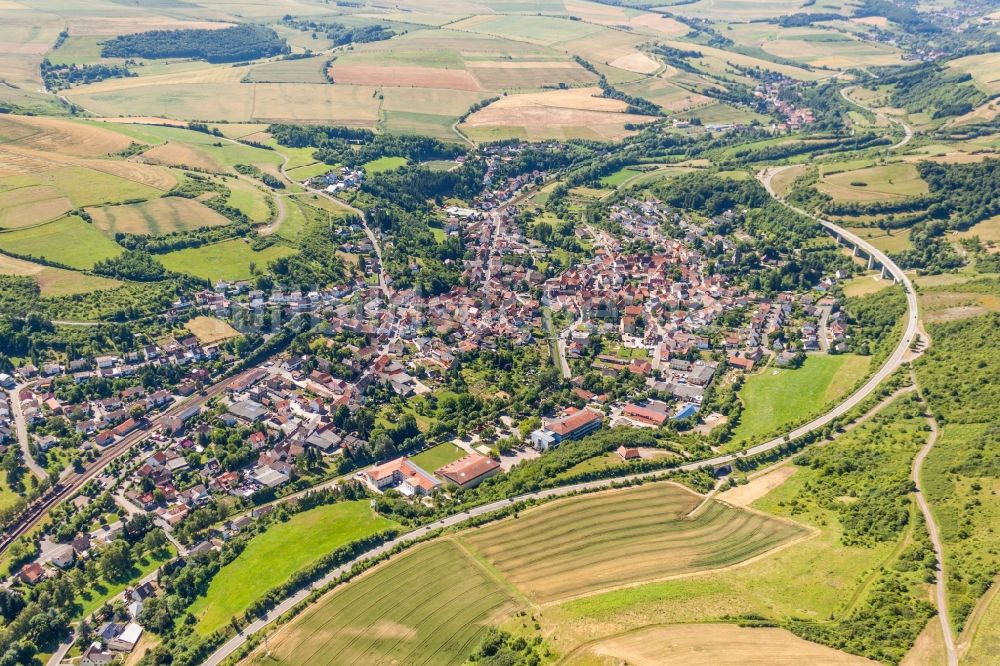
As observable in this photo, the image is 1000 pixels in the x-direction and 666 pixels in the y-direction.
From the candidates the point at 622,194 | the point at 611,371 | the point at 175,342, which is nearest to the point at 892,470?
the point at 611,371

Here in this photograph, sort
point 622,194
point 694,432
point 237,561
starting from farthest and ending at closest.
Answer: point 622,194 < point 694,432 < point 237,561

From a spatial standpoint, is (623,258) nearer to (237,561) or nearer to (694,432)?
(694,432)

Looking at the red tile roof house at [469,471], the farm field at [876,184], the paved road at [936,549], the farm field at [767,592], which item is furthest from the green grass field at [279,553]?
the farm field at [876,184]

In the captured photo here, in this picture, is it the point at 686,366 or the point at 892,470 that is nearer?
the point at 892,470

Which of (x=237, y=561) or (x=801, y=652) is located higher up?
(x=801, y=652)

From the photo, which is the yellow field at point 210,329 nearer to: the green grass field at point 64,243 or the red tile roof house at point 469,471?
the green grass field at point 64,243

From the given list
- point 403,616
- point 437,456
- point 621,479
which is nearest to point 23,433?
point 437,456

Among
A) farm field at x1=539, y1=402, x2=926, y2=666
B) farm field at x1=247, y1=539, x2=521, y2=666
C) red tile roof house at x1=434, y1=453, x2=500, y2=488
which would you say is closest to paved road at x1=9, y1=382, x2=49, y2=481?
farm field at x1=247, y1=539, x2=521, y2=666

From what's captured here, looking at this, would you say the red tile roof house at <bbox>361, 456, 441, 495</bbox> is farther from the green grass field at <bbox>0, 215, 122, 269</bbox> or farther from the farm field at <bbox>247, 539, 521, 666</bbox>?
the green grass field at <bbox>0, 215, 122, 269</bbox>
